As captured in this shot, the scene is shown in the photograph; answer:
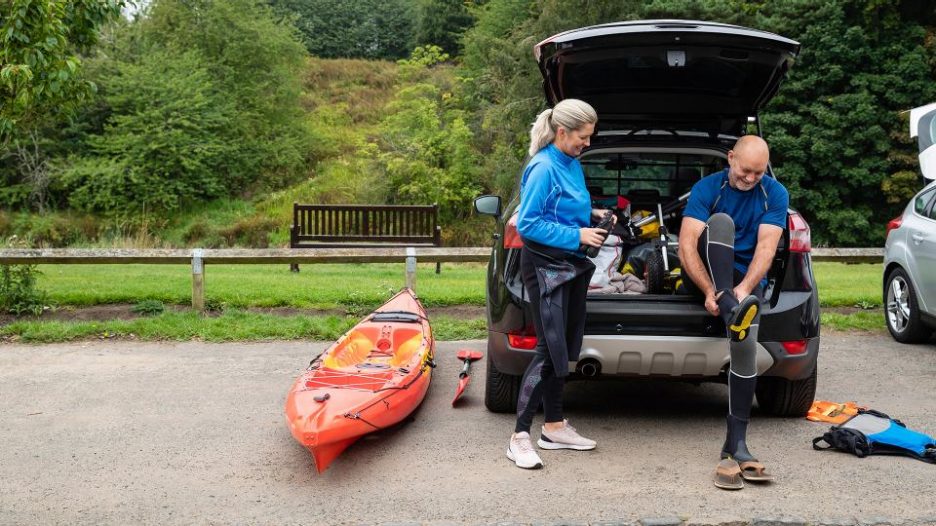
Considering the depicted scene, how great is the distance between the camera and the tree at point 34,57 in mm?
8234

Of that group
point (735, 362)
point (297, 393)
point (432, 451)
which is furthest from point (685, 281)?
point (297, 393)

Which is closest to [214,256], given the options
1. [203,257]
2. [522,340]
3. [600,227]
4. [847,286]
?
[203,257]

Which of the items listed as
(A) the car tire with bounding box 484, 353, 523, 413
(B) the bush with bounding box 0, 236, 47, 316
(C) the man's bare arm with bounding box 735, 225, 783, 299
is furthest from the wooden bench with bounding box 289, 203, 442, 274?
(C) the man's bare arm with bounding box 735, 225, 783, 299

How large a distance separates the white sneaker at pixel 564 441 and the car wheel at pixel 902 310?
15.3 feet

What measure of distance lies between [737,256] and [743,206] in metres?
0.30

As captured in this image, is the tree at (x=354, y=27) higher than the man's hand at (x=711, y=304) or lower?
higher

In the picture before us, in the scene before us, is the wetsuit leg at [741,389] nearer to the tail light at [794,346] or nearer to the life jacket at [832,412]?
the tail light at [794,346]

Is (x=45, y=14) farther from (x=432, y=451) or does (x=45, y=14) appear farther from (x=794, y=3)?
(x=794, y=3)

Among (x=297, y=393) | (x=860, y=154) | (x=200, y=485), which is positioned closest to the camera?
(x=200, y=485)

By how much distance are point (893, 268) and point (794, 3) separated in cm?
2166

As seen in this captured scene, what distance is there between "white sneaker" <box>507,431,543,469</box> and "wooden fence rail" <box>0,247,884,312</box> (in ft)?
16.0

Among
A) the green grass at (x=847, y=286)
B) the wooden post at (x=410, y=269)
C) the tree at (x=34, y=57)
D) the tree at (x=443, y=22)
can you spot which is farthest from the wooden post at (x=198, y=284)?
the tree at (x=443, y=22)

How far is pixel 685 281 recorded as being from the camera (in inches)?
210

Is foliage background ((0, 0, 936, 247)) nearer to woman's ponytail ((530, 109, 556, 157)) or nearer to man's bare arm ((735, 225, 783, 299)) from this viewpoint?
woman's ponytail ((530, 109, 556, 157))
